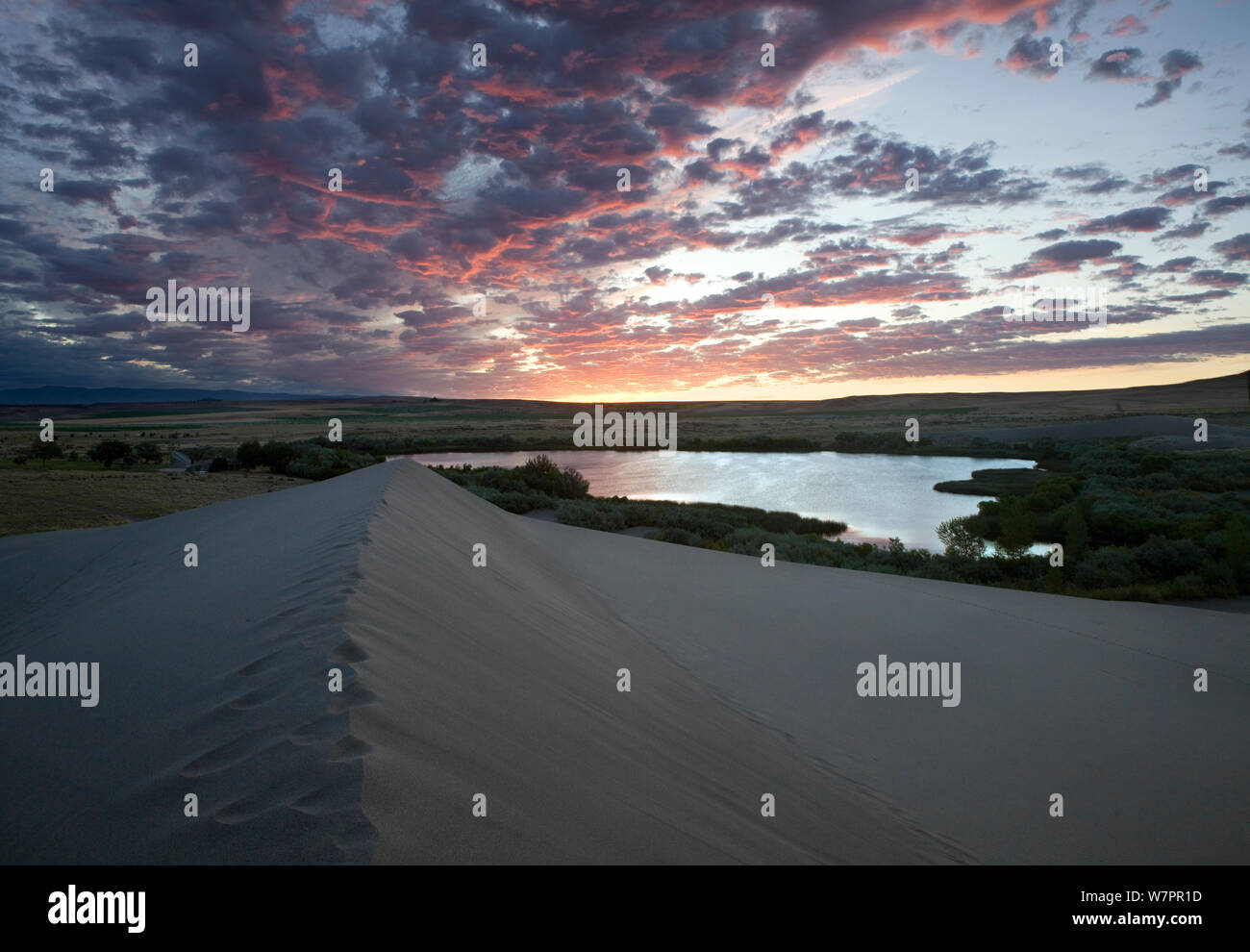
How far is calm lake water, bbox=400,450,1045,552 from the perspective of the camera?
953 inches

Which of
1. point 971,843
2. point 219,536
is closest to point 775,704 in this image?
point 971,843

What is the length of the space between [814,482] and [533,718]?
33.1m

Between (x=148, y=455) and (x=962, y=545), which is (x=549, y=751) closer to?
(x=962, y=545)

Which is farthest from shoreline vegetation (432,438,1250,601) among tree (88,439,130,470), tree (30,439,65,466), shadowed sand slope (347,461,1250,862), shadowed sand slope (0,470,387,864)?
tree (30,439,65,466)

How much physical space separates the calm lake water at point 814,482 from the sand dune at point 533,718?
12606 millimetres

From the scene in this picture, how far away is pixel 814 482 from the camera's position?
34562mm

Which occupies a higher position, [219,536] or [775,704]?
[219,536]

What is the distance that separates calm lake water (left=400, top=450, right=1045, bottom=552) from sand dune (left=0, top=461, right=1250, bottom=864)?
1261 cm

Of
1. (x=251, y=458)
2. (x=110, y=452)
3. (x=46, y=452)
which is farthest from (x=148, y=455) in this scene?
(x=251, y=458)

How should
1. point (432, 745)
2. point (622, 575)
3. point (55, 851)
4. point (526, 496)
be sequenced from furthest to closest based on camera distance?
point (526, 496)
point (622, 575)
point (432, 745)
point (55, 851)

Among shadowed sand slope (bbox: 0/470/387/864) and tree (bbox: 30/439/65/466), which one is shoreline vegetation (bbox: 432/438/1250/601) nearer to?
shadowed sand slope (bbox: 0/470/387/864)

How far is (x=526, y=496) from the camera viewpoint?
20750mm

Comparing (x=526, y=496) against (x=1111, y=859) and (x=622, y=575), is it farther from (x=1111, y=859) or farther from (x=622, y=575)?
(x=1111, y=859)
